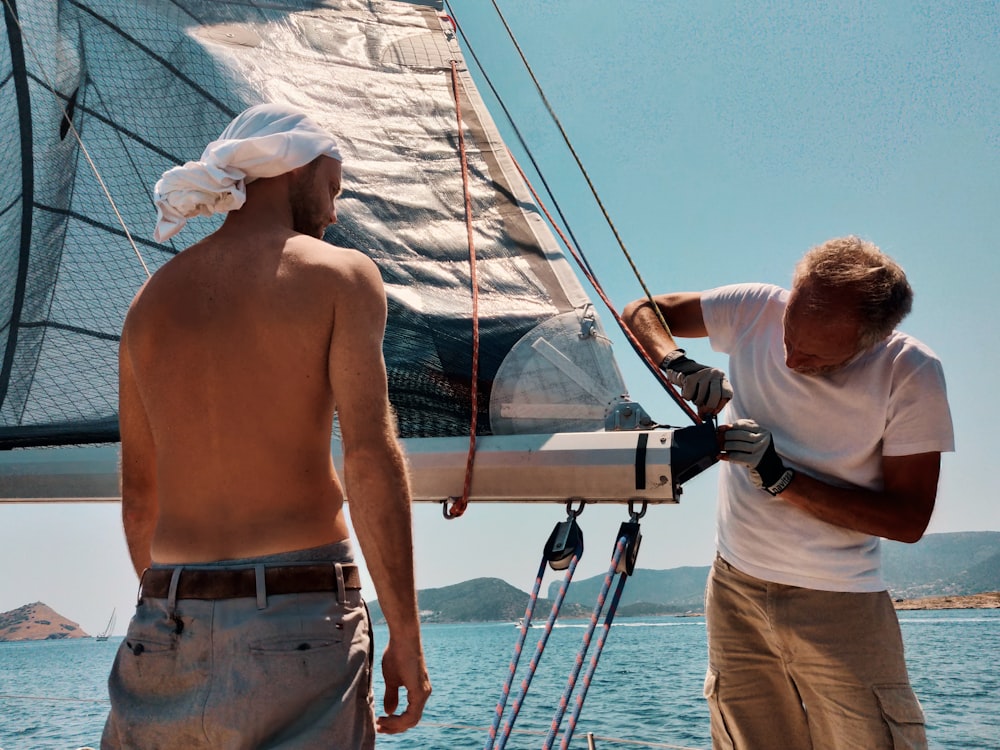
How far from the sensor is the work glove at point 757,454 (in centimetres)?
197

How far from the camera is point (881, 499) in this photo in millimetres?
2021

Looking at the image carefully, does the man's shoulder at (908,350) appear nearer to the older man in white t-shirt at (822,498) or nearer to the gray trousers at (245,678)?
the older man in white t-shirt at (822,498)

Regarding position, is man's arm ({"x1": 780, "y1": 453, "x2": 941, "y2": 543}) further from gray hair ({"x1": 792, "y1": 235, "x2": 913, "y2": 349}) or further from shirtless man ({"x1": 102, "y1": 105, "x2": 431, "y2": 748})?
shirtless man ({"x1": 102, "y1": 105, "x2": 431, "y2": 748})

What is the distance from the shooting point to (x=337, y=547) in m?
1.38

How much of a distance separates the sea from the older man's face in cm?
78

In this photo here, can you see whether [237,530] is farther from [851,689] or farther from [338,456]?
[851,689]

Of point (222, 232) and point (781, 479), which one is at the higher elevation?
point (222, 232)

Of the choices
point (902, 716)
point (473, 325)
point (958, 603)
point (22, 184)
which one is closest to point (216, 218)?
point (22, 184)

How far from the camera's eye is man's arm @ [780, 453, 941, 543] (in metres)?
2.00

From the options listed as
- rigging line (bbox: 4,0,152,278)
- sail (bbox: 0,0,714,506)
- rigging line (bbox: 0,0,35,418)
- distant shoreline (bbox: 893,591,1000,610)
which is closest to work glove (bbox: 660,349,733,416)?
sail (bbox: 0,0,714,506)

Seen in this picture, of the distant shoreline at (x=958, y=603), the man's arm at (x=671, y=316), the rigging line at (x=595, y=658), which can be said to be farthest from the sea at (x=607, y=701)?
the distant shoreline at (x=958, y=603)

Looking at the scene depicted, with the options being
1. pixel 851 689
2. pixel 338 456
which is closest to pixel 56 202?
pixel 338 456

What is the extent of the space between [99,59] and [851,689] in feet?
9.01

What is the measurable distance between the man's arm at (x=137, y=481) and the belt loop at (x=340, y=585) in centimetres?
44
